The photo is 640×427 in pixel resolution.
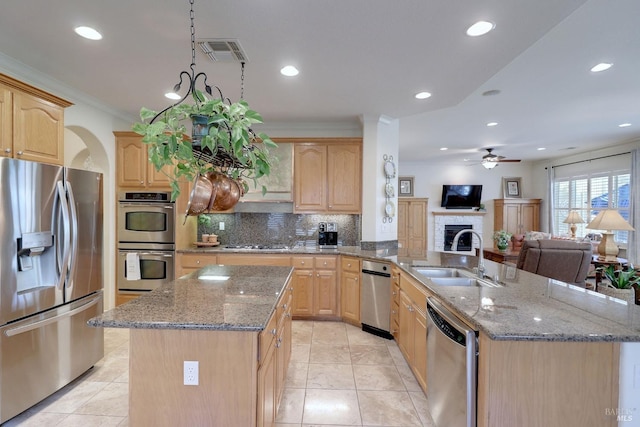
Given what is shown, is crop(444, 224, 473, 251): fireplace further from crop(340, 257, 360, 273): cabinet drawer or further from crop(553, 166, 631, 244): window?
crop(340, 257, 360, 273): cabinet drawer

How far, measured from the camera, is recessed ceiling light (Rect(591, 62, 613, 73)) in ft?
9.21

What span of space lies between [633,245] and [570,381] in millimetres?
6306

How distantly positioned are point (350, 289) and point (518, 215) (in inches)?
253

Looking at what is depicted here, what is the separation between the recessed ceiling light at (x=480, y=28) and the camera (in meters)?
2.01

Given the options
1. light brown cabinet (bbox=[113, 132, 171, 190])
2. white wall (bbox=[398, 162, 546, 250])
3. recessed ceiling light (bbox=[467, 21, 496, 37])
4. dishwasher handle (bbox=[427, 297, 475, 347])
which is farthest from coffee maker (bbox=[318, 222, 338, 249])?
white wall (bbox=[398, 162, 546, 250])

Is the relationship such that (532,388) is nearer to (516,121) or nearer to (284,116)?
(284,116)

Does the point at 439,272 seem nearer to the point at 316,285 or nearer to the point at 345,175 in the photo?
the point at 316,285

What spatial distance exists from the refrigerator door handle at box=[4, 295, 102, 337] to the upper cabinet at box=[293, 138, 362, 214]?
2520 millimetres

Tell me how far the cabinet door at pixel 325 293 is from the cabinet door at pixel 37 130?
2857 millimetres

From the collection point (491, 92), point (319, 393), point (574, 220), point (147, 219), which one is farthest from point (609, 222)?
point (147, 219)

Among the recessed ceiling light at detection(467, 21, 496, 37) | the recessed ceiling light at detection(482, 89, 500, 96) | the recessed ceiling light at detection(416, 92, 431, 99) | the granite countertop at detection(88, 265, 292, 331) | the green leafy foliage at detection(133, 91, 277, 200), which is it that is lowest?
the granite countertop at detection(88, 265, 292, 331)

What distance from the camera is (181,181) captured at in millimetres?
4043

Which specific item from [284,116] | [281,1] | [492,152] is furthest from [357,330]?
[492,152]

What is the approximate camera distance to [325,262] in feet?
12.8
